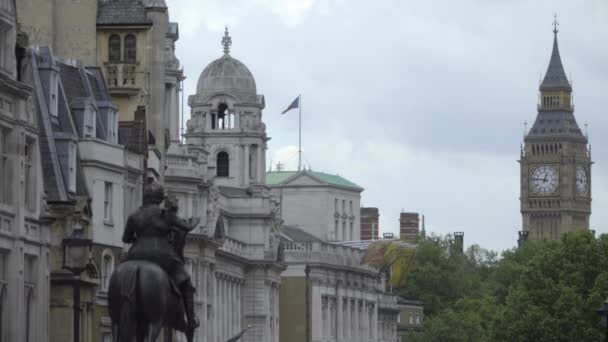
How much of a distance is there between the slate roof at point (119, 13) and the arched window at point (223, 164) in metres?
81.4

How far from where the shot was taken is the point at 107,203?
280 feet

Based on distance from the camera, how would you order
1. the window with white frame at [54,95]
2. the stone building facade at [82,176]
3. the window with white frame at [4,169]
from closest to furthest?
the window with white frame at [4,169]
the stone building facade at [82,176]
the window with white frame at [54,95]

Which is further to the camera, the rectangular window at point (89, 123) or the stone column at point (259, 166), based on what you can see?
the stone column at point (259, 166)

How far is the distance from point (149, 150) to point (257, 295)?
69418 millimetres

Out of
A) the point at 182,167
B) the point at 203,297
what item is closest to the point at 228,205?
the point at 203,297

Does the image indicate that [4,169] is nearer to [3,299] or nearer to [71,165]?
[3,299]

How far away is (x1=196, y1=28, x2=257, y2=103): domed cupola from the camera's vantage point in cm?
17650

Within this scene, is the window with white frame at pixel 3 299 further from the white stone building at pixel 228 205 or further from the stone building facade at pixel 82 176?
the white stone building at pixel 228 205

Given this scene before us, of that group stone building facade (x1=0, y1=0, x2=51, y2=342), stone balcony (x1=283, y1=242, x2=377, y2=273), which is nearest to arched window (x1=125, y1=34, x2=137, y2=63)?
stone building facade (x1=0, y1=0, x2=51, y2=342)

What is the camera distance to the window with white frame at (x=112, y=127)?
85.9 metres

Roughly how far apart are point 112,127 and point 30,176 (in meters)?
16.0

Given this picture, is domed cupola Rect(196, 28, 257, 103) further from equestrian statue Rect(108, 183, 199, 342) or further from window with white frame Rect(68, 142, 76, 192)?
equestrian statue Rect(108, 183, 199, 342)

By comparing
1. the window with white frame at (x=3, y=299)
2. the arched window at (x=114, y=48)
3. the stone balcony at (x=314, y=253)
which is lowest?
the stone balcony at (x=314, y=253)

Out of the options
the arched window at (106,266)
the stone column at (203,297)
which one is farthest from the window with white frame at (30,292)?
the stone column at (203,297)
